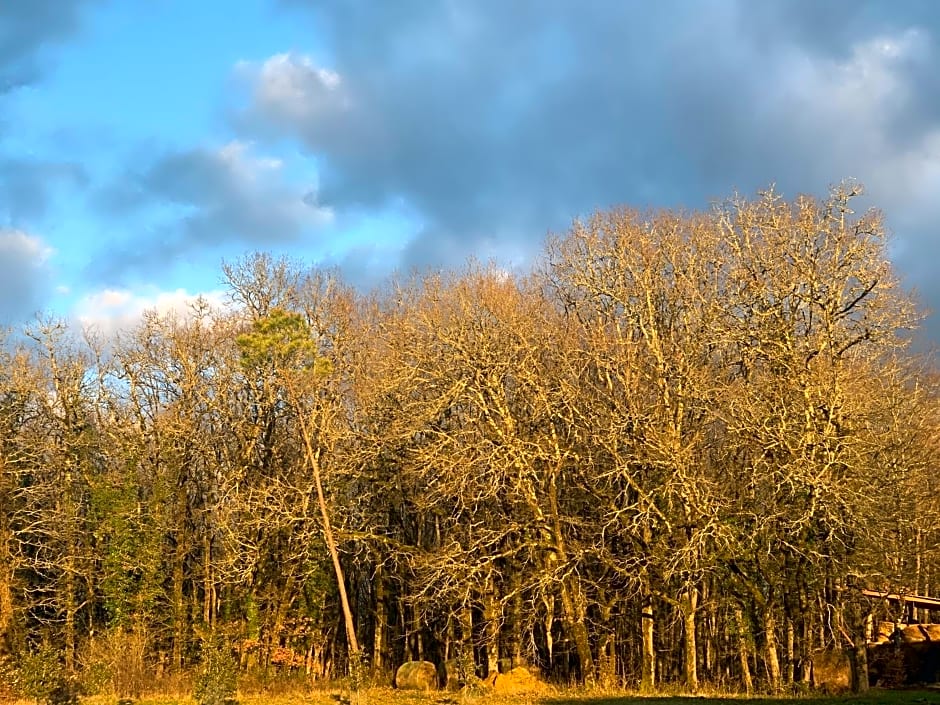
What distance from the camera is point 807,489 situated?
2070 cm

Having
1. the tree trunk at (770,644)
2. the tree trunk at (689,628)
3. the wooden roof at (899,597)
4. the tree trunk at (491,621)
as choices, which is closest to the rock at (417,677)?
the tree trunk at (491,621)

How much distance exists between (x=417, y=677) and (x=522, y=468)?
9193 mm

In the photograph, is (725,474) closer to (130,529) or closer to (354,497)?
(354,497)

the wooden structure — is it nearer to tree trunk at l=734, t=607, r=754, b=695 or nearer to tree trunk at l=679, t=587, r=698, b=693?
tree trunk at l=734, t=607, r=754, b=695

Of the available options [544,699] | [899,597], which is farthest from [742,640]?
[544,699]

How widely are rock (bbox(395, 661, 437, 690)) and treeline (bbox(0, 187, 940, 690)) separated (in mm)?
1596

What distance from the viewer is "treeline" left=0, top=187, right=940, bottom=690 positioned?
22.3 metres

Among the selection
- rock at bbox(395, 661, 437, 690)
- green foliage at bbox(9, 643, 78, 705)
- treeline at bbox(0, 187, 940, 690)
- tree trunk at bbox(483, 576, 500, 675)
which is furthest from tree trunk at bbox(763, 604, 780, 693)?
green foliage at bbox(9, 643, 78, 705)

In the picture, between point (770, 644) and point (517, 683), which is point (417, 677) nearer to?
point (517, 683)

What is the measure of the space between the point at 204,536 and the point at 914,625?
982 inches

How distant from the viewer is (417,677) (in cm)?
2817

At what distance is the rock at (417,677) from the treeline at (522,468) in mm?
1596

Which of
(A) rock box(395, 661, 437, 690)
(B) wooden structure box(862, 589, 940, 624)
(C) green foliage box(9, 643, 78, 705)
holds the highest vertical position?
(B) wooden structure box(862, 589, 940, 624)

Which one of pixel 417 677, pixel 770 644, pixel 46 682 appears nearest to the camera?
pixel 46 682
